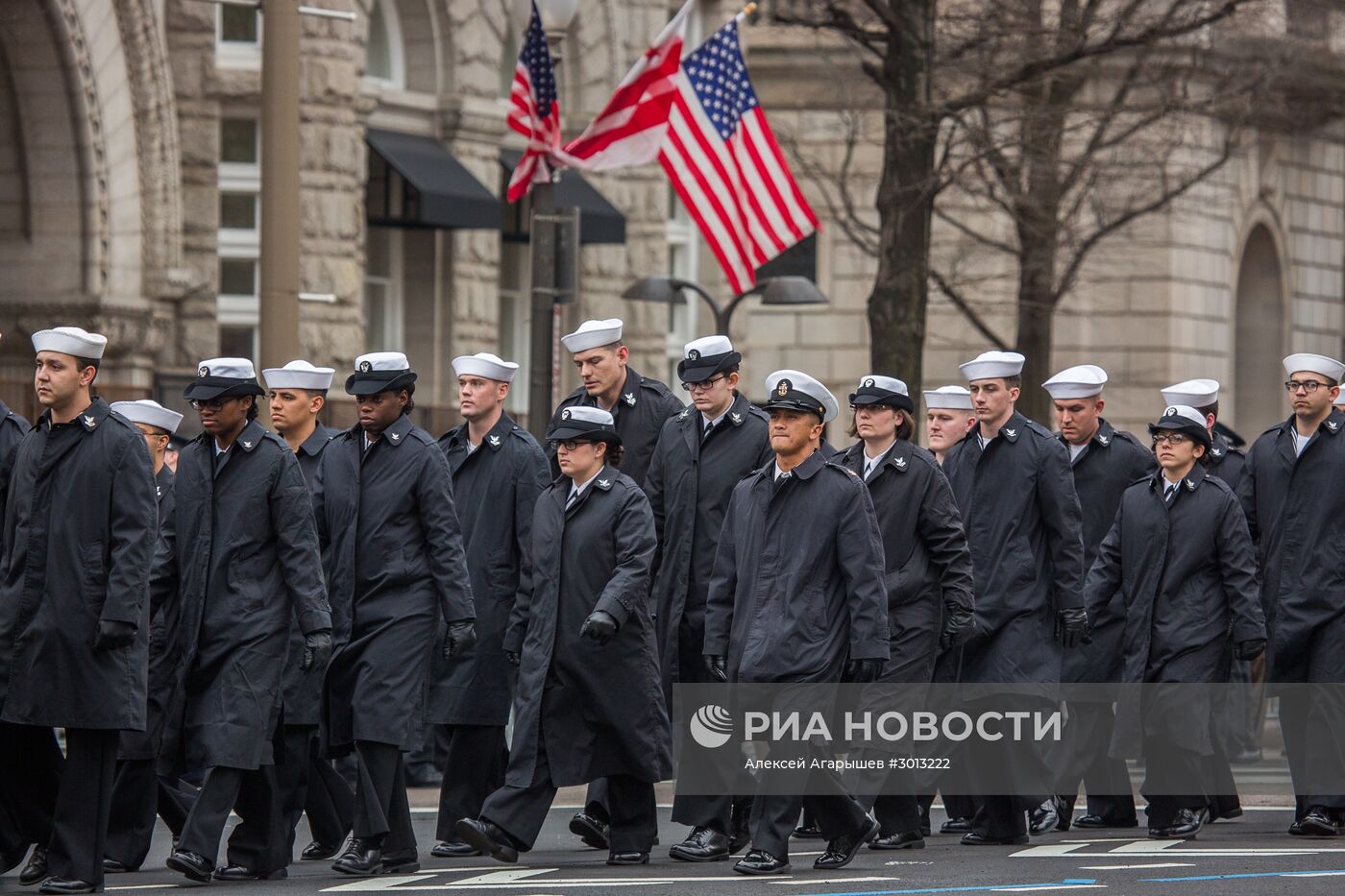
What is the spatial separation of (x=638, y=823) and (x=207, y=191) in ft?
46.1

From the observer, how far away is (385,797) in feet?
37.5

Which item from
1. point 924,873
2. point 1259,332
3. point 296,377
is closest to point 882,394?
point 924,873

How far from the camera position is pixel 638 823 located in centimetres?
1181

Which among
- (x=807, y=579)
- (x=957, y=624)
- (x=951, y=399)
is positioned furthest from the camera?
(x=951, y=399)

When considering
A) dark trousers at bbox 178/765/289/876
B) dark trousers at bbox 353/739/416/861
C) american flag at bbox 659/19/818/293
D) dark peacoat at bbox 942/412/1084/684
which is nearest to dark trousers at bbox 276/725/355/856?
dark trousers at bbox 178/765/289/876

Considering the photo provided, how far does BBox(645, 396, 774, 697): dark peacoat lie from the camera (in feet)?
41.7

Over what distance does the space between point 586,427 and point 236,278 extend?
14247mm

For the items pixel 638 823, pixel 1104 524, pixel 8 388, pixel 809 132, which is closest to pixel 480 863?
pixel 638 823

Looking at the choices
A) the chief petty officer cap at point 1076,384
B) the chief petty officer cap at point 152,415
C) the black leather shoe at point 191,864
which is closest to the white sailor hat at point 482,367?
the chief petty officer cap at point 152,415

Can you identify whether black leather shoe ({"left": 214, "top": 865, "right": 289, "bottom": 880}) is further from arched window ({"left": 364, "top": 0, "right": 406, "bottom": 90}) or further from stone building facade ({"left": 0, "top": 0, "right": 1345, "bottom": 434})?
arched window ({"left": 364, "top": 0, "right": 406, "bottom": 90})

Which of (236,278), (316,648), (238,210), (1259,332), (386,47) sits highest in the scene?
(386,47)

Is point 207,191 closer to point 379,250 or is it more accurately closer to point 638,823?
point 379,250

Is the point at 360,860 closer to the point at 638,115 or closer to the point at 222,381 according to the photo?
the point at 222,381

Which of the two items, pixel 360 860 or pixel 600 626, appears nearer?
pixel 600 626
